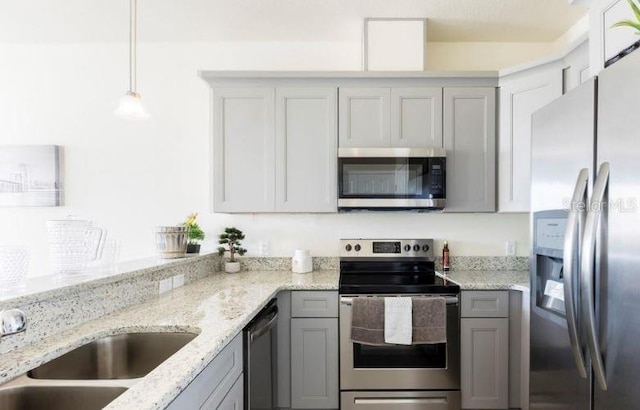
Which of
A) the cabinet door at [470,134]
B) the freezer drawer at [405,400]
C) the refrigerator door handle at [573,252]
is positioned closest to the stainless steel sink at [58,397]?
the refrigerator door handle at [573,252]

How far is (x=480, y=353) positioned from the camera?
6.98 feet

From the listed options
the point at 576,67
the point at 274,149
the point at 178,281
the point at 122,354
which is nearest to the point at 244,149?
the point at 274,149

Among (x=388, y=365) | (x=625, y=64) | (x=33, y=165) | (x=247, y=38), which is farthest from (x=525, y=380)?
(x=33, y=165)

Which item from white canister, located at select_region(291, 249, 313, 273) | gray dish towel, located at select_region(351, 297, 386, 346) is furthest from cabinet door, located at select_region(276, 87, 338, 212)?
gray dish towel, located at select_region(351, 297, 386, 346)

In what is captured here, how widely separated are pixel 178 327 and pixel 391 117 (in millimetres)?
1854

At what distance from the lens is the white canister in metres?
2.59

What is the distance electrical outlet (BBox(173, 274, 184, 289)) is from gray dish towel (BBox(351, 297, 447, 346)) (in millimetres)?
1054

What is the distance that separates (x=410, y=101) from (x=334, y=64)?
742mm

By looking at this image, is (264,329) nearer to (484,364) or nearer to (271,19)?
(484,364)

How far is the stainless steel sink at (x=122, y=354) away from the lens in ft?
3.81

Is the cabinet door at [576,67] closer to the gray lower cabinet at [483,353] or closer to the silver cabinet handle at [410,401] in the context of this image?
the gray lower cabinet at [483,353]

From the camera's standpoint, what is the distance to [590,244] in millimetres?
1129

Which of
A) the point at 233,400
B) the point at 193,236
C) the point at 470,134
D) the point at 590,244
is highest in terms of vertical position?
the point at 470,134

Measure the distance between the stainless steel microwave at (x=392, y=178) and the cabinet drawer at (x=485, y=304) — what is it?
0.60m
